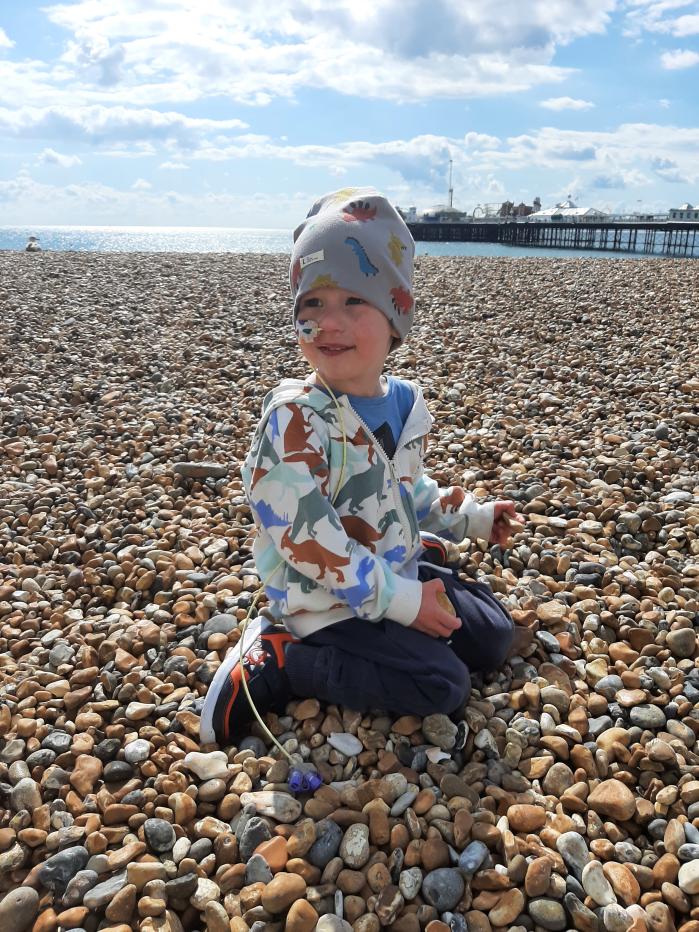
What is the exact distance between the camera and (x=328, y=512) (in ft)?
6.28

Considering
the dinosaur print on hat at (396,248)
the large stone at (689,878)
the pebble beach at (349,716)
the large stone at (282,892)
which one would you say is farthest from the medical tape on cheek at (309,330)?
the large stone at (689,878)

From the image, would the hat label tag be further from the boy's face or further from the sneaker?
the sneaker

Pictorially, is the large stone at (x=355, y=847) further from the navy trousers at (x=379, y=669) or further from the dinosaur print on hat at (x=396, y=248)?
the dinosaur print on hat at (x=396, y=248)

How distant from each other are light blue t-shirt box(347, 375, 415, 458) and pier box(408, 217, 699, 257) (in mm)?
52018

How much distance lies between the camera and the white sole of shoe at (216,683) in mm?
2037

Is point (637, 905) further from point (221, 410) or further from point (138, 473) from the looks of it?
point (221, 410)

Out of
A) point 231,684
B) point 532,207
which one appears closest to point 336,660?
point 231,684

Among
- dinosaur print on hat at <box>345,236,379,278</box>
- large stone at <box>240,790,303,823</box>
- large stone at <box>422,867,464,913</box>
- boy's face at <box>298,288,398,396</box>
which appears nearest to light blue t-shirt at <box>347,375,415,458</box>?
boy's face at <box>298,288,398,396</box>

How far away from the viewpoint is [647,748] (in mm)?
1991

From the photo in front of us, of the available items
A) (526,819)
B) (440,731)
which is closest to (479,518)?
(440,731)

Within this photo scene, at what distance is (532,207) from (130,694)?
318 feet

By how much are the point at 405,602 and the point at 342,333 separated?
31.0 inches

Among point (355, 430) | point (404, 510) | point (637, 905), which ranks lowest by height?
point (637, 905)

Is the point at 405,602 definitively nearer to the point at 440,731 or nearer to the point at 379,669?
the point at 379,669
